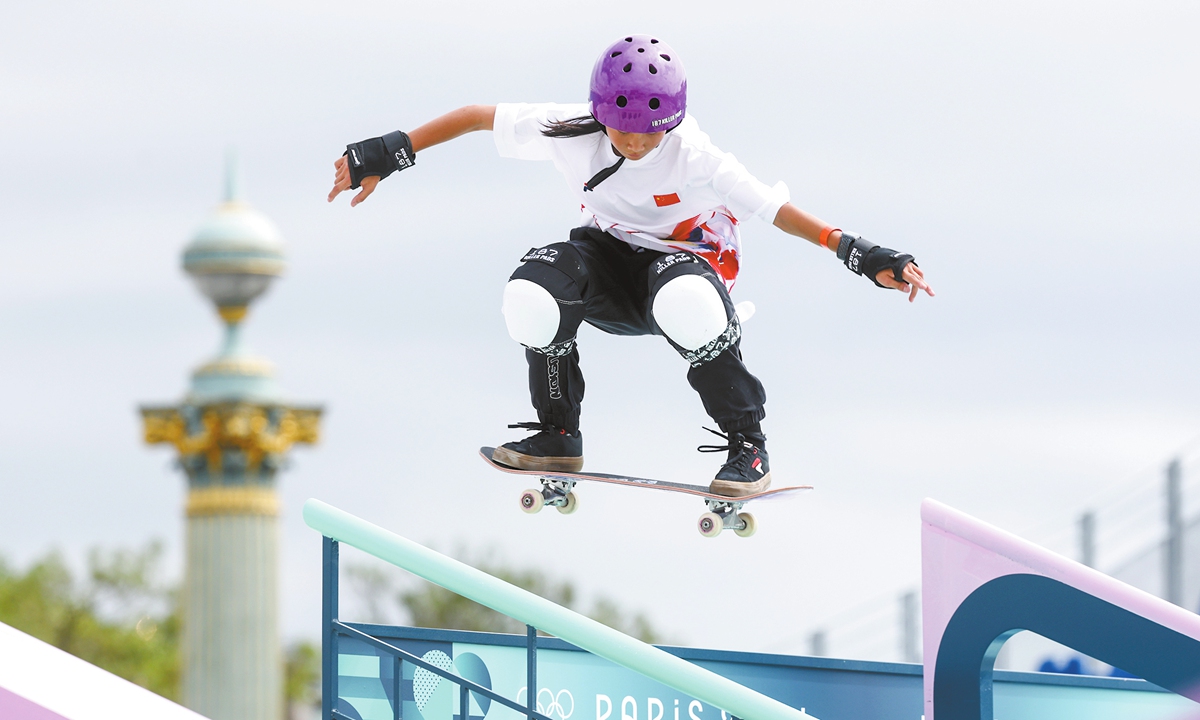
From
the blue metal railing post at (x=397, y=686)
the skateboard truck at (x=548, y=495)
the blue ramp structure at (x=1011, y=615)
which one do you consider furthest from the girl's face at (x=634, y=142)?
the blue metal railing post at (x=397, y=686)

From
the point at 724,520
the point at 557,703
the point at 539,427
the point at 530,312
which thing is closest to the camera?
the point at 557,703

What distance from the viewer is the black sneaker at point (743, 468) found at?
598 cm

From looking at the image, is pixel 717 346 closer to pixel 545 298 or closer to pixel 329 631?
pixel 545 298

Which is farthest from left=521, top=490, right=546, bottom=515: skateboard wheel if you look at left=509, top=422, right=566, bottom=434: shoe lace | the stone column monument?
the stone column monument

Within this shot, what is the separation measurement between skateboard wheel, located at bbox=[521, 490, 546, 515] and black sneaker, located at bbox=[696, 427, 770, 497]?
750 mm

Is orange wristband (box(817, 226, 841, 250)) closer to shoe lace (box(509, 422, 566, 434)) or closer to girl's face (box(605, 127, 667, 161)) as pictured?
girl's face (box(605, 127, 667, 161))

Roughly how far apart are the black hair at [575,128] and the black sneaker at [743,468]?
1.30 meters

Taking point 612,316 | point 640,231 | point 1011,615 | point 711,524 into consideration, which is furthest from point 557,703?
point 640,231

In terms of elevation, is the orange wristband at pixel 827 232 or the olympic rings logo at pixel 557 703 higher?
the orange wristband at pixel 827 232

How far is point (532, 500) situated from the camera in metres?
6.35

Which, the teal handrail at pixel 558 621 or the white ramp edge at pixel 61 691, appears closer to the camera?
the white ramp edge at pixel 61 691

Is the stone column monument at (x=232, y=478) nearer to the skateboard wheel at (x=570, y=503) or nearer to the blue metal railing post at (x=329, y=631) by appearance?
the skateboard wheel at (x=570, y=503)

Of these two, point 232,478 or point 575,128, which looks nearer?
point 575,128

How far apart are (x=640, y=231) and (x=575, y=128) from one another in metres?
0.48
